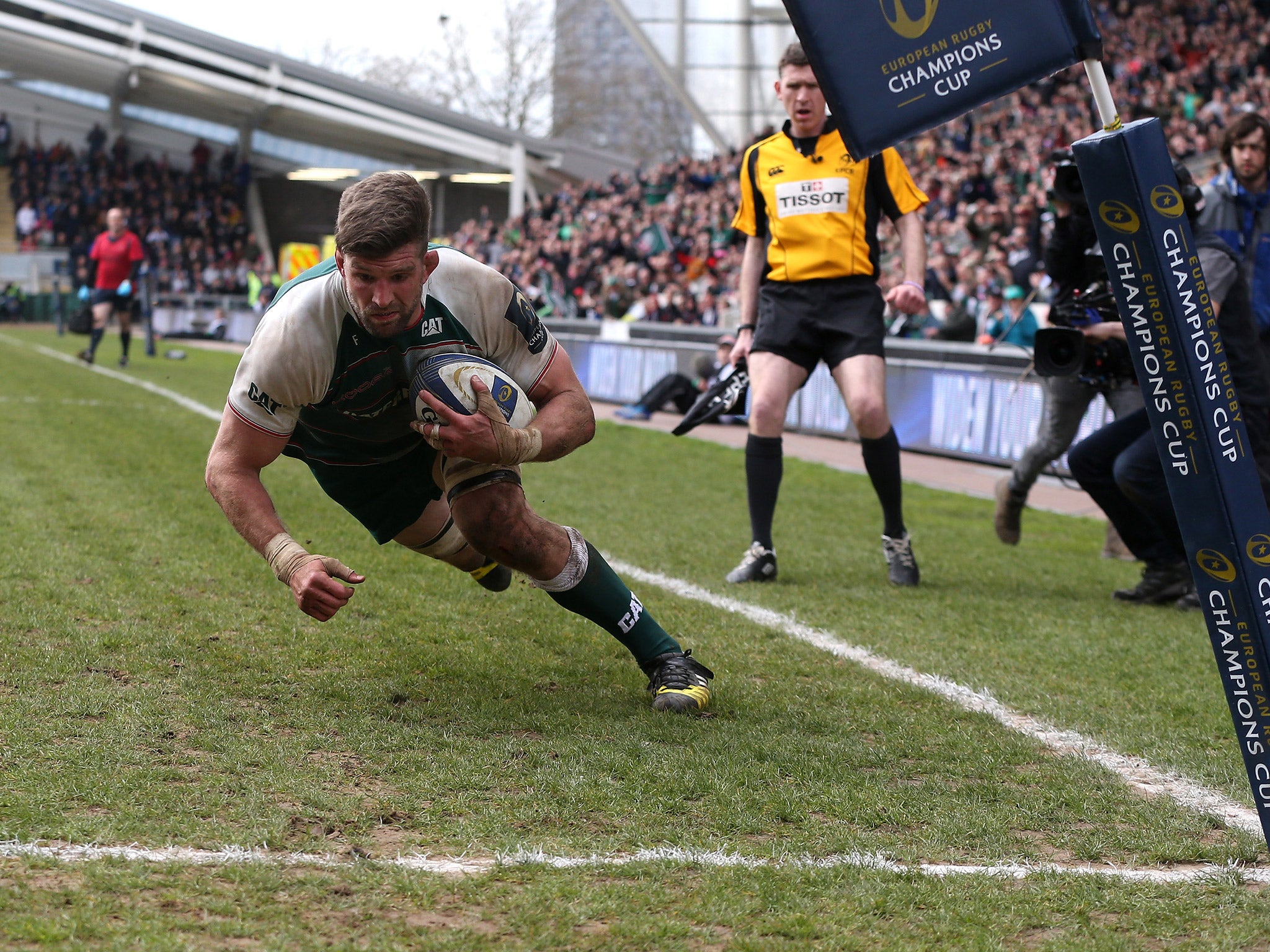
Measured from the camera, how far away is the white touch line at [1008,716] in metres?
3.09

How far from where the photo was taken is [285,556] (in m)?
3.25

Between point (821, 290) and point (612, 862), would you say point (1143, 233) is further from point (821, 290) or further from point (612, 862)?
point (821, 290)

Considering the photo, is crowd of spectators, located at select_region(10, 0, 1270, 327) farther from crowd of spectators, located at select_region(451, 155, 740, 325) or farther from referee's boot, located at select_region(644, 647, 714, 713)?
referee's boot, located at select_region(644, 647, 714, 713)

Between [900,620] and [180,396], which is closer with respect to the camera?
[900,620]

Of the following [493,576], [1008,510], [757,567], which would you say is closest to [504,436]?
[493,576]

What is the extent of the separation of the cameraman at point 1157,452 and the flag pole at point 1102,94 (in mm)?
2058

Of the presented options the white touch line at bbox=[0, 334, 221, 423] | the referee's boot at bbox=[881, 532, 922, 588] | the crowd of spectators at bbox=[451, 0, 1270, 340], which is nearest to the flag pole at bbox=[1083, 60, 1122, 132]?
the referee's boot at bbox=[881, 532, 922, 588]

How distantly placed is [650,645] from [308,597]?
3.70ft

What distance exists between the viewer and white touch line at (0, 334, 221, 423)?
11969mm

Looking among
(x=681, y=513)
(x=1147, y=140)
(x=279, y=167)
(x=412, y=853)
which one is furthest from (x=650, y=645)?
(x=279, y=167)

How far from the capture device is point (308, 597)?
310cm

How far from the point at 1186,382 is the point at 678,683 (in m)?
1.76

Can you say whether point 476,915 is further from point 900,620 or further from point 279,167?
point 279,167

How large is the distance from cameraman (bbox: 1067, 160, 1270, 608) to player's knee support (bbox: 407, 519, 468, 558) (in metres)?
2.51
